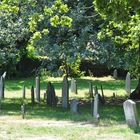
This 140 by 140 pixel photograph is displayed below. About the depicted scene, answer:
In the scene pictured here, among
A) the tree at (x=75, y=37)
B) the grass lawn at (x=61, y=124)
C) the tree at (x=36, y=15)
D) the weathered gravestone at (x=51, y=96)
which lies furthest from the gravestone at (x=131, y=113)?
the weathered gravestone at (x=51, y=96)

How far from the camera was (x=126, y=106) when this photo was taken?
505 inches

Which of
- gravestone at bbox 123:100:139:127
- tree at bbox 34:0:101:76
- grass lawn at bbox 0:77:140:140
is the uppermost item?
tree at bbox 34:0:101:76

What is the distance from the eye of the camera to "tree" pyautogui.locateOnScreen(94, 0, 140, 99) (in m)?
14.1

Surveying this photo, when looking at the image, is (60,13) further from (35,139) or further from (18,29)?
(35,139)

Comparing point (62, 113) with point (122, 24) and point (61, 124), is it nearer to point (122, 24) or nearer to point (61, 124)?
point (61, 124)

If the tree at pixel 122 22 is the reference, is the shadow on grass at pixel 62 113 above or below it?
below

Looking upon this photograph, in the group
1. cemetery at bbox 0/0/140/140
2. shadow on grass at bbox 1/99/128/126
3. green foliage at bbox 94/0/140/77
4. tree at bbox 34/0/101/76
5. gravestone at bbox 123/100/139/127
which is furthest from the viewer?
tree at bbox 34/0/101/76

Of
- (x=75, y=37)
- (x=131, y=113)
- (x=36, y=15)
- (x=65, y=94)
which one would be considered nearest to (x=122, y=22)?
(x=75, y=37)

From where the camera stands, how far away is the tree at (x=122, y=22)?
14123 millimetres

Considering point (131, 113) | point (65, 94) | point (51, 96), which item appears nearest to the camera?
point (131, 113)

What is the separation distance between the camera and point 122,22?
16.2 metres

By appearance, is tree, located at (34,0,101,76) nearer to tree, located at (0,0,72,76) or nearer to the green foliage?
tree, located at (0,0,72,76)

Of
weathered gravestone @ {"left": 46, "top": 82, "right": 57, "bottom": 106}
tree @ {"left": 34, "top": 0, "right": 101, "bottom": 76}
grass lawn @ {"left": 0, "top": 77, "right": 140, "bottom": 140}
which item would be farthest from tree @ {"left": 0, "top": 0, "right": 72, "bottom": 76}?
grass lawn @ {"left": 0, "top": 77, "right": 140, "bottom": 140}

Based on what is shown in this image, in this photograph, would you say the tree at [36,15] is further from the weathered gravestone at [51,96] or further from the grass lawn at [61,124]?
the grass lawn at [61,124]
